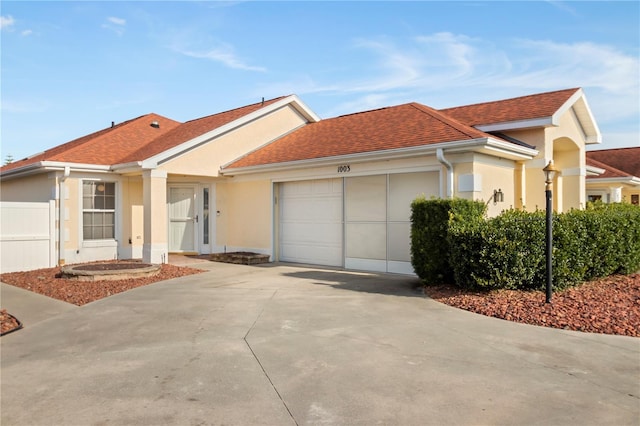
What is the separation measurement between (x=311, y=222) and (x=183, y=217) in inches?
213

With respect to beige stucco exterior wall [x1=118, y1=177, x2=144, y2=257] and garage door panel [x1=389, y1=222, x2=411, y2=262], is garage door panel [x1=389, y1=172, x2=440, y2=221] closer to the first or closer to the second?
garage door panel [x1=389, y1=222, x2=411, y2=262]

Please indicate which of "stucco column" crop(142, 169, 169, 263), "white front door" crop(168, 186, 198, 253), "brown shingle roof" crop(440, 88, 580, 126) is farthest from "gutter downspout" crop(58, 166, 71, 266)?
"brown shingle roof" crop(440, 88, 580, 126)

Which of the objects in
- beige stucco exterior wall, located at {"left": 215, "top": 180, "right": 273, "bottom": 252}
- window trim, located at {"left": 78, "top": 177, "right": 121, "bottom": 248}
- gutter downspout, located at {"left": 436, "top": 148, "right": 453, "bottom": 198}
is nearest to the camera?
gutter downspout, located at {"left": 436, "top": 148, "right": 453, "bottom": 198}

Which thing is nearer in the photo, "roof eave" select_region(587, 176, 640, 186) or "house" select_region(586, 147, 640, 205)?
"roof eave" select_region(587, 176, 640, 186)

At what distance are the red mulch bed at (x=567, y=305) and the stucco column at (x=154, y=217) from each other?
8078 mm

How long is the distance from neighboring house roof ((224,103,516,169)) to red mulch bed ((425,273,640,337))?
11.6 feet

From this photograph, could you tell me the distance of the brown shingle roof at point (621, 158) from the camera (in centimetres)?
2620

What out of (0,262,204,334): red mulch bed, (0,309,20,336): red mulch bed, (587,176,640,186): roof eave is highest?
(587,176,640,186): roof eave

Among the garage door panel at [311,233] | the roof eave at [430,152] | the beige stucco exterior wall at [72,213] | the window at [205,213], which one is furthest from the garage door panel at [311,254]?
the beige stucco exterior wall at [72,213]

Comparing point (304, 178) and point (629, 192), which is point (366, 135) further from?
point (629, 192)

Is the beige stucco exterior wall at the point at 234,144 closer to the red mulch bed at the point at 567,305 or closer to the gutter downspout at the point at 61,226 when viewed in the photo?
the gutter downspout at the point at 61,226

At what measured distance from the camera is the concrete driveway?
3754 mm

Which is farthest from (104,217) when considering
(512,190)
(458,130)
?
(512,190)

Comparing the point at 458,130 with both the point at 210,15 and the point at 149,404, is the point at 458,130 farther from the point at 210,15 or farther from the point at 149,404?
the point at 149,404
